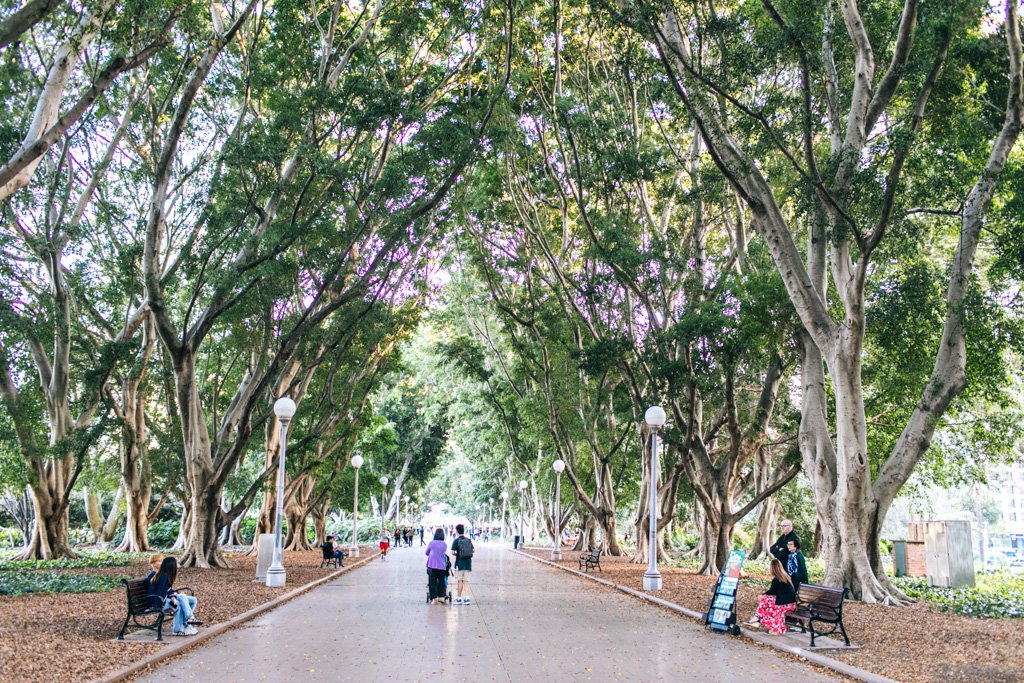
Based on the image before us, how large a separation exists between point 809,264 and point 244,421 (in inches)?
561

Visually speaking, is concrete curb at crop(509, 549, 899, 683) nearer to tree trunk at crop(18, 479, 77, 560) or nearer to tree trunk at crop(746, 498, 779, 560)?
tree trunk at crop(18, 479, 77, 560)

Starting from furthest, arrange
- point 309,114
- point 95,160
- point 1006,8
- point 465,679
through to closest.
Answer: point 95,160 < point 309,114 < point 1006,8 < point 465,679

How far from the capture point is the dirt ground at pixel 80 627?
26.8ft

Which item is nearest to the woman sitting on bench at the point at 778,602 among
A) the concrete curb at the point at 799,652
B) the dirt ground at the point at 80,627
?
the concrete curb at the point at 799,652

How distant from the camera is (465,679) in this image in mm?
8086

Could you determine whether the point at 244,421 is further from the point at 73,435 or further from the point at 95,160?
the point at 95,160

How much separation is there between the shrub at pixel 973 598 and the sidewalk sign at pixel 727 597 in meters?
4.72

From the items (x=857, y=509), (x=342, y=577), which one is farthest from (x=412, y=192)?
(x=857, y=509)

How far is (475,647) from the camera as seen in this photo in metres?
10.1

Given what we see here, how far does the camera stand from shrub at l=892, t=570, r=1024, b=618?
13609 millimetres

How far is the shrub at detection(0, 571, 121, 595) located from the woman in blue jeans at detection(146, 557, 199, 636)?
19.4ft

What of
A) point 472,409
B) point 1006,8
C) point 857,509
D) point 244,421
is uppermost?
point 1006,8

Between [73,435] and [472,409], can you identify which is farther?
[472,409]

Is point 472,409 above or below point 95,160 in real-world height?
below
